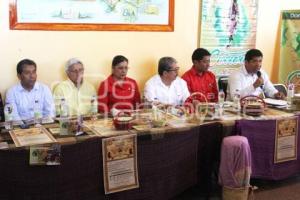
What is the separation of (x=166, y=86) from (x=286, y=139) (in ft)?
3.75

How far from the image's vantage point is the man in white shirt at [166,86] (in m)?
3.38

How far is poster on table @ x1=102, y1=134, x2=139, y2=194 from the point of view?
7.43 feet

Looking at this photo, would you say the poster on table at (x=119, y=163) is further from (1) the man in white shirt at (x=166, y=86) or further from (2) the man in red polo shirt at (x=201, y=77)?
(2) the man in red polo shirt at (x=201, y=77)

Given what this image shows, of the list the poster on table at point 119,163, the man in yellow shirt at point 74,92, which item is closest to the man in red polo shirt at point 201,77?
the man in yellow shirt at point 74,92

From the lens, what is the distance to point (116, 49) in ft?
11.9

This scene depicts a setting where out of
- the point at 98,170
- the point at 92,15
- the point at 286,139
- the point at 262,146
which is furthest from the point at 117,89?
the point at 286,139

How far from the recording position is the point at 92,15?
3412 millimetres

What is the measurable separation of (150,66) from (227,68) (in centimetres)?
99

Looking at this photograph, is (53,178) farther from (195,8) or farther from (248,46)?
(248,46)

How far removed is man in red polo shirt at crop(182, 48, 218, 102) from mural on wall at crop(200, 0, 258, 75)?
43 cm

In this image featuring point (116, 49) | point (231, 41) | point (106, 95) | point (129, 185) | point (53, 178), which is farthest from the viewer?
point (231, 41)

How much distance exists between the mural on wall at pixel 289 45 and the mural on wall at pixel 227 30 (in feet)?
1.34

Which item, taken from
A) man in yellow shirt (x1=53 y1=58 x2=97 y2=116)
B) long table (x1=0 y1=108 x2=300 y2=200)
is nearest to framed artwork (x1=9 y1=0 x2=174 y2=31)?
man in yellow shirt (x1=53 y1=58 x2=97 y2=116)

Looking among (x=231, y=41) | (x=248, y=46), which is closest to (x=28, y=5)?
(x=231, y=41)
